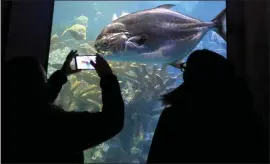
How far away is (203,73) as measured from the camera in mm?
957

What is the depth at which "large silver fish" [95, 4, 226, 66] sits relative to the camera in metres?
1.26

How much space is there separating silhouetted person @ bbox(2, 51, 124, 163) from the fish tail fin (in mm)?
655

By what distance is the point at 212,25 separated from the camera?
4.21ft

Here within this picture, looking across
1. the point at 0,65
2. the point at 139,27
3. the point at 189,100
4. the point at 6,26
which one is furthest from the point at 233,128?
the point at 6,26

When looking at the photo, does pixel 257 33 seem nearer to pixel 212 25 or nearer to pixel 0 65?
pixel 212 25

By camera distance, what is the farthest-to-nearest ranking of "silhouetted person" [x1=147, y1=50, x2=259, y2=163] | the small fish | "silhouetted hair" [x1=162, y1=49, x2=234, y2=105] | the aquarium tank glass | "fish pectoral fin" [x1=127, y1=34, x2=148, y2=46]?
the small fish < the aquarium tank glass < "fish pectoral fin" [x1=127, y1=34, x2=148, y2=46] < "silhouetted hair" [x1=162, y1=49, x2=234, y2=105] < "silhouetted person" [x1=147, y1=50, x2=259, y2=163]

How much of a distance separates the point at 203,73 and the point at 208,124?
0.67 feet

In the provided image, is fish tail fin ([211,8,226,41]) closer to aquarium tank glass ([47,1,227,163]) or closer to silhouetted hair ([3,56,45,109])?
aquarium tank glass ([47,1,227,163])

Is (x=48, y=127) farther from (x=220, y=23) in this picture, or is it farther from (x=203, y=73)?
(x=220, y=23)

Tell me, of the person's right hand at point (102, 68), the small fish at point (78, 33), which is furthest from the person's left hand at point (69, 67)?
the small fish at point (78, 33)

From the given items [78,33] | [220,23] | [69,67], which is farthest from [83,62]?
[78,33]

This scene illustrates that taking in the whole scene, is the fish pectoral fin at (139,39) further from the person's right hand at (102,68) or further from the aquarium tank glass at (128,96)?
the aquarium tank glass at (128,96)

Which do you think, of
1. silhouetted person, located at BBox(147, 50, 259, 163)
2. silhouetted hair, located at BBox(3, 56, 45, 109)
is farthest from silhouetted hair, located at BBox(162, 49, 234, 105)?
silhouetted hair, located at BBox(3, 56, 45, 109)

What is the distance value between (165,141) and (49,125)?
1.35ft
